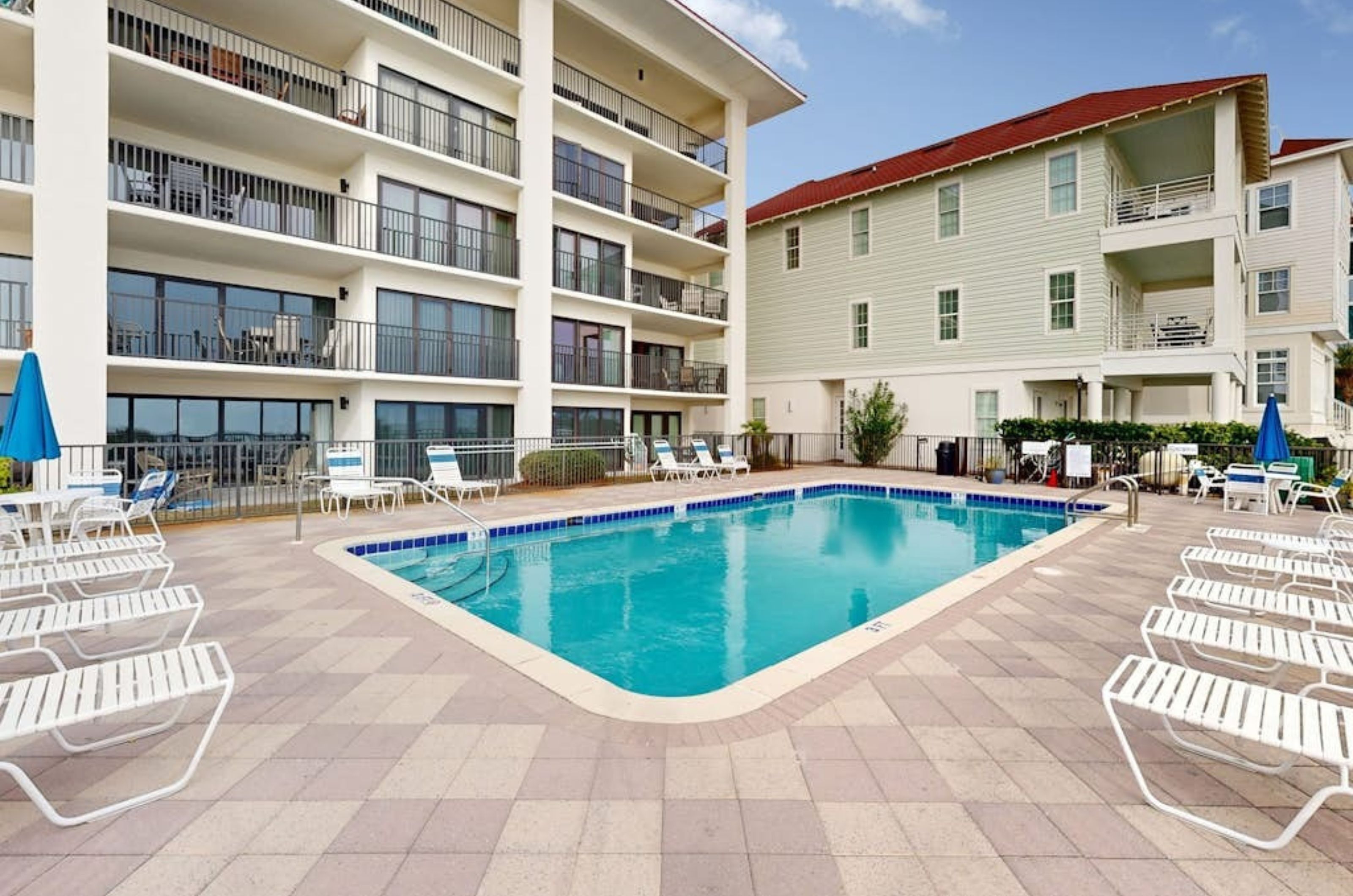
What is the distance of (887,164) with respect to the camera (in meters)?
21.6

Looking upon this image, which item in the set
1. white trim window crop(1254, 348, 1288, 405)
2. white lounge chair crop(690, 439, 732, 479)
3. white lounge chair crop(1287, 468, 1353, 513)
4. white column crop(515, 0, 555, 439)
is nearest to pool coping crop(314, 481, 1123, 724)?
white lounge chair crop(1287, 468, 1353, 513)

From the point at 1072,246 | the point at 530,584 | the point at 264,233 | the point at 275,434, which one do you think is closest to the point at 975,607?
the point at 530,584

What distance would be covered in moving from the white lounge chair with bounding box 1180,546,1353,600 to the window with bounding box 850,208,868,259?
1705 cm

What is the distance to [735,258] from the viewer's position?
20.6 metres

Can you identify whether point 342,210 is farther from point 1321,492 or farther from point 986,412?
point 1321,492

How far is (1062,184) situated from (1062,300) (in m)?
3.25

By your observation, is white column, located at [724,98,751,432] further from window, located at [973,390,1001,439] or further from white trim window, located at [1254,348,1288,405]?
white trim window, located at [1254,348,1288,405]

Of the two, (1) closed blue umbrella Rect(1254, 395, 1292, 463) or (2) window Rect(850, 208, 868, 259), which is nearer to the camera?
(1) closed blue umbrella Rect(1254, 395, 1292, 463)

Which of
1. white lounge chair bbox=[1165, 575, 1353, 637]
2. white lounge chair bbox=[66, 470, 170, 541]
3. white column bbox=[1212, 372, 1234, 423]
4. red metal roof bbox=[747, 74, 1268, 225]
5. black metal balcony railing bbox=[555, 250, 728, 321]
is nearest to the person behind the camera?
white lounge chair bbox=[1165, 575, 1353, 637]

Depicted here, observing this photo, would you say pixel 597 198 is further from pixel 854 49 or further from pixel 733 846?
pixel 854 49

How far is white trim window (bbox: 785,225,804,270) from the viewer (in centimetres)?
2291

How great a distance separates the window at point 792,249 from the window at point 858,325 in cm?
303

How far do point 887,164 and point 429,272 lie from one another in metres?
16.3

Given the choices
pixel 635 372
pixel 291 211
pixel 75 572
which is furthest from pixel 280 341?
pixel 75 572
